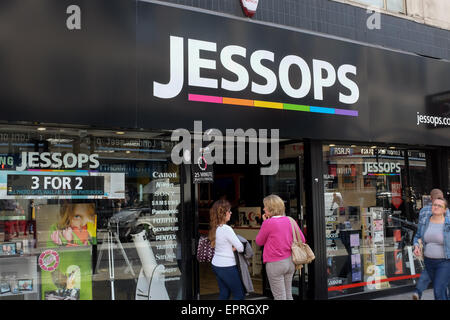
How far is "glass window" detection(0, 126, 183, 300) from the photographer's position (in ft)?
19.1

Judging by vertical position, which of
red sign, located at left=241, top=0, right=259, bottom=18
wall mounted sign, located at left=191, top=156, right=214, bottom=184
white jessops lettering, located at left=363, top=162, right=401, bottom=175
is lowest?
wall mounted sign, located at left=191, top=156, right=214, bottom=184

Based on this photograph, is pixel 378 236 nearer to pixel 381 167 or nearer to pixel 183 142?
pixel 381 167

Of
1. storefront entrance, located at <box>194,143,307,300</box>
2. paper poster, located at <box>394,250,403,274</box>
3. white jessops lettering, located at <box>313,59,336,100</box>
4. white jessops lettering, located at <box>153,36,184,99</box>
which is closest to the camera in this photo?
white jessops lettering, located at <box>153,36,184,99</box>

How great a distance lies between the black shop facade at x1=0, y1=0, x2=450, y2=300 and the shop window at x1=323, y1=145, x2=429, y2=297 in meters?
0.03

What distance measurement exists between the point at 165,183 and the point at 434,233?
3.89 meters

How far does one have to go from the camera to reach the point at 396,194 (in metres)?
9.20

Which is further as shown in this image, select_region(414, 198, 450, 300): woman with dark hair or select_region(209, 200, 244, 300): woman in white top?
select_region(414, 198, 450, 300): woman with dark hair

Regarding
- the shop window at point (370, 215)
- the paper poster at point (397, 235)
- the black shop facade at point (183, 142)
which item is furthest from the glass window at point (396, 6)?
the paper poster at point (397, 235)

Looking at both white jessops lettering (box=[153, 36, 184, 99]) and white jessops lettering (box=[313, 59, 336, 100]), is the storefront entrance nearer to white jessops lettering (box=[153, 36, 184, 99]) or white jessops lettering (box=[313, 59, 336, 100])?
white jessops lettering (box=[313, 59, 336, 100])

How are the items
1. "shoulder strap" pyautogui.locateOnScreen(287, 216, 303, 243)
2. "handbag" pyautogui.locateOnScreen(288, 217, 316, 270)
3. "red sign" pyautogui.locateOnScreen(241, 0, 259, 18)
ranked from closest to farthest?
"handbag" pyautogui.locateOnScreen(288, 217, 316, 270) → "shoulder strap" pyautogui.locateOnScreen(287, 216, 303, 243) → "red sign" pyautogui.locateOnScreen(241, 0, 259, 18)

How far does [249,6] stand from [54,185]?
3872 mm

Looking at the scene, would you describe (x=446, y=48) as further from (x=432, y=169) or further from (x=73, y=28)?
(x=73, y=28)

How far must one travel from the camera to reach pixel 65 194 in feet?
19.9

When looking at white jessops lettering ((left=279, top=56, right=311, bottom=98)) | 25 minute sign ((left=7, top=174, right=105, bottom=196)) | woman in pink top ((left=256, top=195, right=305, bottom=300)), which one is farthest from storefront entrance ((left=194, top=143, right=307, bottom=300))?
25 minute sign ((left=7, top=174, right=105, bottom=196))
